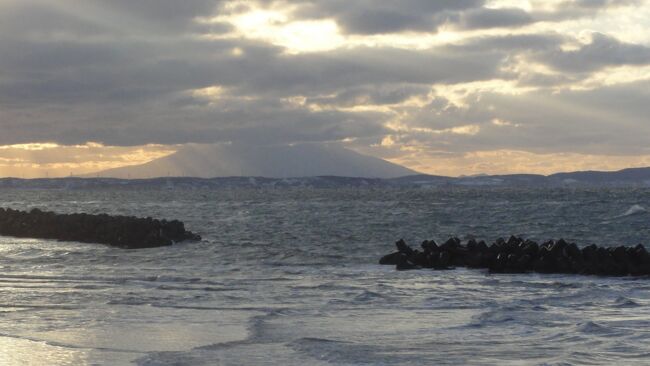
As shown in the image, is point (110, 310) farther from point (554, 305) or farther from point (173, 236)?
point (173, 236)

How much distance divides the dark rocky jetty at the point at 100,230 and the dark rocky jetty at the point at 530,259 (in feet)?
44.6

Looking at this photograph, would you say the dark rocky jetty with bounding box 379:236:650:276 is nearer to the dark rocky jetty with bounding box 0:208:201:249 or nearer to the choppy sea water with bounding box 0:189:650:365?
the choppy sea water with bounding box 0:189:650:365

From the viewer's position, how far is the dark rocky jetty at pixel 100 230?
36.0 meters

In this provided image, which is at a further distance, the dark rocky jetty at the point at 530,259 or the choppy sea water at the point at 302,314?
the dark rocky jetty at the point at 530,259

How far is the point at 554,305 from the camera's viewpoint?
15.7 meters

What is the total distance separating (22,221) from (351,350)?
40712mm

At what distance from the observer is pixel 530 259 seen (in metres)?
23.7

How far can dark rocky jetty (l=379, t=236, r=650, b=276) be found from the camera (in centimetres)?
2261

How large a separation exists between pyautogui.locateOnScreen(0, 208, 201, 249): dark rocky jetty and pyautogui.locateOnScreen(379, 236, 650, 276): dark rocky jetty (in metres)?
13.6

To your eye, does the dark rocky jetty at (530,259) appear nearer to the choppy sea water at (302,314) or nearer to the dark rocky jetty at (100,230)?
the choppy sea water at (302,314)

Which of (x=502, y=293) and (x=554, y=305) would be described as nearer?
Answer: (x=554, y=305)

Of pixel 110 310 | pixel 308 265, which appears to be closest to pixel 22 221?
pixel 308 265

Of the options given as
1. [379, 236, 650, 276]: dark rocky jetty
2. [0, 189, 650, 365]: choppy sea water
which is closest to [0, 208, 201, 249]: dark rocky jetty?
[0, 189, 650, 365]: choppy sea water

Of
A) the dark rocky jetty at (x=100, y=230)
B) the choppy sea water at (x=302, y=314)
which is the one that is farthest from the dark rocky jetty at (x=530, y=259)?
the dark rocky jetty at (x=100, y=230)
